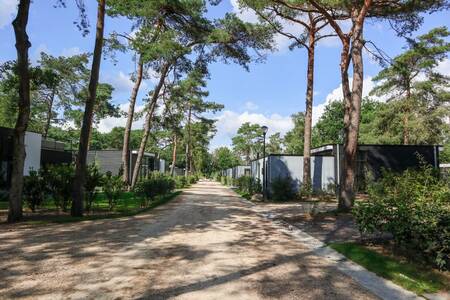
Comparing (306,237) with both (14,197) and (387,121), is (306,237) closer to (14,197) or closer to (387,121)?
(14,197)

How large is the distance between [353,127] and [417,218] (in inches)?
317

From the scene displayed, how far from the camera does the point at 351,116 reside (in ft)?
45.6

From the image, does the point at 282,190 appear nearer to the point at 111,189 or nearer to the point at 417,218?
the point at 111,189

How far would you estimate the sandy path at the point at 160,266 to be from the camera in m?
4.83

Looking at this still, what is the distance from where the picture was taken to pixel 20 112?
34.8ft

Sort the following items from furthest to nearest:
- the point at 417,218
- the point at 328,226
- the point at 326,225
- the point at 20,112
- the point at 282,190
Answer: the point at 282,190
the point at 326,225
the point at 328,226
the point at 20,112
the point at 417,218

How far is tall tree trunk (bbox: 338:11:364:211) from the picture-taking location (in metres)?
13.6

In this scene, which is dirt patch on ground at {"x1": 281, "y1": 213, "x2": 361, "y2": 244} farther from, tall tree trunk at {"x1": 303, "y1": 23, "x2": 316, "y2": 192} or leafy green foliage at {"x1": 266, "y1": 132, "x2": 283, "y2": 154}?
leafy green foliage at {"x1": 266, "y1": 132, "x2": 283, "y2": 154}

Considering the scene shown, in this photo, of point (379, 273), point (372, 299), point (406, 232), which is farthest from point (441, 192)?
point (372, 299)

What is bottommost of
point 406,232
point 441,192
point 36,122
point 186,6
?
point 406,232

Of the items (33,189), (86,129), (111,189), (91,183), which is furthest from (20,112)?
(111,189)

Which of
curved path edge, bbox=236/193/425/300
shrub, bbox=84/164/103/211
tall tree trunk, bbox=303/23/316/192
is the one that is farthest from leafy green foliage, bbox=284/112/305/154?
curved path edge, bbox=236/193/425/300

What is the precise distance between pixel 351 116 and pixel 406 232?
806 cm

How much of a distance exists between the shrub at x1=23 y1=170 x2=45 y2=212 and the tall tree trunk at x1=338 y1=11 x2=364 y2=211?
9.57 meters
